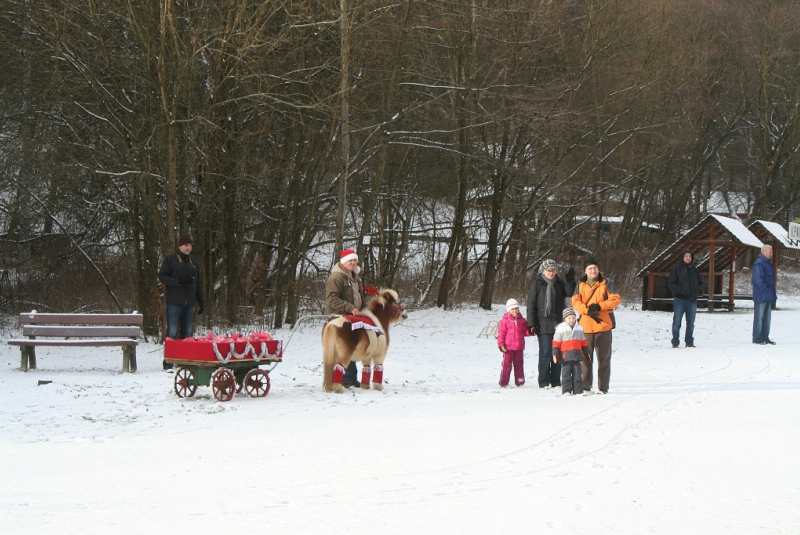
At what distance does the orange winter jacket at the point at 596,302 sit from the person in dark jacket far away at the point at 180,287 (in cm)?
590

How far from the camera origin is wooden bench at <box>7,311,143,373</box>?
41.9 ft

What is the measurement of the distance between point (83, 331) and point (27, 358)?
3.01 feet

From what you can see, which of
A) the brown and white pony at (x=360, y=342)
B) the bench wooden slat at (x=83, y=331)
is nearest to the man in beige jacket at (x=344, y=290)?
the brown and white pony at (x=360, y=342)

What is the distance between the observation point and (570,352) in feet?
36.4

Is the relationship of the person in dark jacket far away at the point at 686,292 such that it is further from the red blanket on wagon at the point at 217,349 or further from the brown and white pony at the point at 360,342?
the red blanket on wagon at the point at 217,349

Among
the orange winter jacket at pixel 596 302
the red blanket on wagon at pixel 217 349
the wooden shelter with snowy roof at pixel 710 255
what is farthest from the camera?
the wooden shelter with snowy roof at pixel 710 255

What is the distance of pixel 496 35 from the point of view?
22672mm

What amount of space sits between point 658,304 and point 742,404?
18.9 meters

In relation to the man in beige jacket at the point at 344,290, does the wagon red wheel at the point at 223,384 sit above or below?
below

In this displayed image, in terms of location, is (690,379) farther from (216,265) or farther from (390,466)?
(216,265)

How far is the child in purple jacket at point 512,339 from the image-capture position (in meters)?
12.0

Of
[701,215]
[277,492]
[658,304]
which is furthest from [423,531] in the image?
[701,215]

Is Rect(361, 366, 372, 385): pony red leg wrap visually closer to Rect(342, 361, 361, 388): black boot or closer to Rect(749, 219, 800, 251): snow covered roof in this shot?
Rect(342, 361, 361, 388): black boot

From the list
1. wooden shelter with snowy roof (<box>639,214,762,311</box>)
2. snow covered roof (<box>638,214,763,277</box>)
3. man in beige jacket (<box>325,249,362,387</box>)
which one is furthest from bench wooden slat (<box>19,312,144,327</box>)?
snow covered roof (<box>638,214,763,277</box>)
